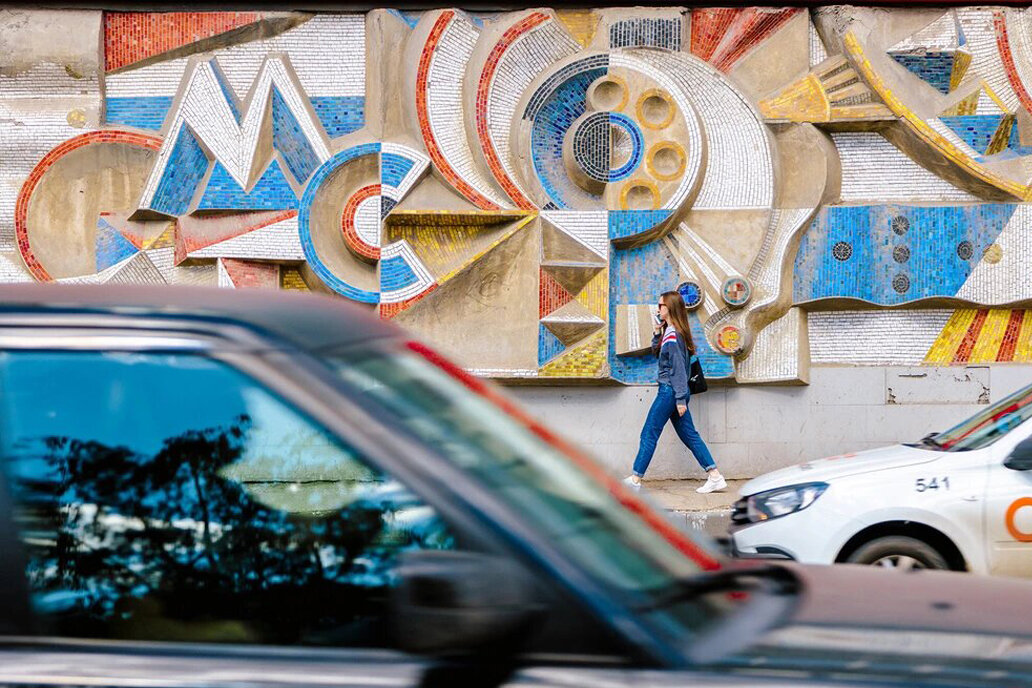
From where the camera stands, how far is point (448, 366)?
2.33m

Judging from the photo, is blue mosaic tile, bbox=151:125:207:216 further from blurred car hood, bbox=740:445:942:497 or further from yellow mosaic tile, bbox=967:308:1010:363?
yellow mosaic tile, bbox=967:308:1010:363

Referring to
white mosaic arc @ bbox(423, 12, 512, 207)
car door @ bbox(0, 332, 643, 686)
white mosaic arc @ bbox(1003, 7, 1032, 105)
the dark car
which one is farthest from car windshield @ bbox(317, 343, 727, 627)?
white mosaic arc @ bbox(1003, 7, 1032, 105)

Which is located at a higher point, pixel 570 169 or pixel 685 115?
pixel 685 115

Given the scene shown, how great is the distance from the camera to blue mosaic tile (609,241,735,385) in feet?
33.9

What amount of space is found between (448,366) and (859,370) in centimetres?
865

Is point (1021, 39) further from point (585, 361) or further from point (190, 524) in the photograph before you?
point (190, 524)

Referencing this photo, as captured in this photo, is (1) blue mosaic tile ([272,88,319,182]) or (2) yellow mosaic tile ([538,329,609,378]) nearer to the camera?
(2) yellow mosaic tile ([538,329,609,378])

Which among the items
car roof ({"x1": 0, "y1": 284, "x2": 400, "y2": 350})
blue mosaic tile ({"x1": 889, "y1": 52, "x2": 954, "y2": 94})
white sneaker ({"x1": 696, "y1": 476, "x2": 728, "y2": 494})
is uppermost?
blue mosaic tile ({"x1": 889, "y1": 52, "x2": 954, "y2": 94})

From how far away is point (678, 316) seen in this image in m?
9.62

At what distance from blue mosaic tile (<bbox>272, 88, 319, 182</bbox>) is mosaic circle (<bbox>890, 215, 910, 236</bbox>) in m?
5.48

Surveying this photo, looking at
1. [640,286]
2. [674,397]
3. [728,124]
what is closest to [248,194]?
[640,286]

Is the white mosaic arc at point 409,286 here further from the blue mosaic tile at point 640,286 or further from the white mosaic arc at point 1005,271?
the white mosaic arc at point 1005,271

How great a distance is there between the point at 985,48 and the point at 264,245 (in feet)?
23.2

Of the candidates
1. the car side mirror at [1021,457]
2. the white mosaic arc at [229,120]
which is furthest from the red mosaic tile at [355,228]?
the car side mirror at [1021,457]
